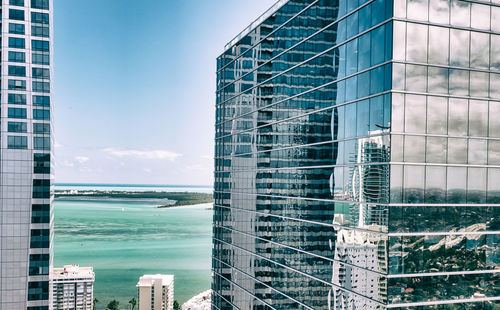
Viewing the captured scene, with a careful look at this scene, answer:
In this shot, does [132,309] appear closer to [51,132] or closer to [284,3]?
[51,132]

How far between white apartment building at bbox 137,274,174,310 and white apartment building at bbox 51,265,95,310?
12736 mm

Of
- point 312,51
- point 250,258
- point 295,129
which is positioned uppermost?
point 312,51

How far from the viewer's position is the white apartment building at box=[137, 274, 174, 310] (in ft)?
373

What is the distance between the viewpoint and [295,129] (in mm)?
33875

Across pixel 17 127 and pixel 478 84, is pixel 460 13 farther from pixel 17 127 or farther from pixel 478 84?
pixel 17 127

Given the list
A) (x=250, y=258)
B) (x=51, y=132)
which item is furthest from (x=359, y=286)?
(x=51, y=132)

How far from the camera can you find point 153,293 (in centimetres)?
11406

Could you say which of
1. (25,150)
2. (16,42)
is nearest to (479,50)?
(25,150)

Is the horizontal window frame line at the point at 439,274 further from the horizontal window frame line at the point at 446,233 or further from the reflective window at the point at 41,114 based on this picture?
the reflective window at the point at 41,114

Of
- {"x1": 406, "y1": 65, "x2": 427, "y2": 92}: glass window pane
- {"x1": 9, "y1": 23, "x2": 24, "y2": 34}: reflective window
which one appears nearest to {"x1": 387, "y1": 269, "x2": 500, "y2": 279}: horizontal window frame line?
{"x1": 406, "y1": 65, "x2": 427, "y2": 92}: glass window pane

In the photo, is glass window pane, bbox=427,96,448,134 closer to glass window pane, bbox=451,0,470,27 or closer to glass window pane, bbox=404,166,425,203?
glass window pane, bbox=404,166,425,203

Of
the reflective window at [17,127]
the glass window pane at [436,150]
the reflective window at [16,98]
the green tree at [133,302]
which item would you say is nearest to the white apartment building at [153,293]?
the green tree at [133,302]

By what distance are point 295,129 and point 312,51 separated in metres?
6.06

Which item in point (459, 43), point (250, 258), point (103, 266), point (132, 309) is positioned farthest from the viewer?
point (103, 266)
